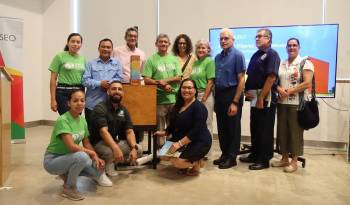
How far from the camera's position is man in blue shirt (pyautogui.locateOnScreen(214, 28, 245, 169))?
362cm

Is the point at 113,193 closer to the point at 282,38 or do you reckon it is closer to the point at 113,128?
the point at 113,128

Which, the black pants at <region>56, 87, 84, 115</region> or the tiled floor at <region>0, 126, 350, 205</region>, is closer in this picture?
the tiled floor at <region>0, 126, 350, 205</region>

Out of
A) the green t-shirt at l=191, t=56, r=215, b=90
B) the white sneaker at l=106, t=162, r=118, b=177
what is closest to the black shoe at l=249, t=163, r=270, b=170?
the green t-shirt at l=191, t=56, r=215, b=90

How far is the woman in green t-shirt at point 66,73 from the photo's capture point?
3.45 m

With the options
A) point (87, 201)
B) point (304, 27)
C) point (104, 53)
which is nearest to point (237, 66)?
point (104, 53)

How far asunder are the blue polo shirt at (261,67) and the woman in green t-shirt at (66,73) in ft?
5.81

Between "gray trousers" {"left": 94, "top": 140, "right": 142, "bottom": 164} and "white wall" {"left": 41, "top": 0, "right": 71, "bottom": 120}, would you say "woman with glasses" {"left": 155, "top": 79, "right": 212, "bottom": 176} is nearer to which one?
"gray trousers" {"left": 94, "top": 140, "right": 142, "bottom": 164}

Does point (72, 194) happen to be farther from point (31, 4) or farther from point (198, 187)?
point (31, 4)

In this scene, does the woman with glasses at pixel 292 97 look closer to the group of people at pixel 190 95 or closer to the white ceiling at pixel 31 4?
the group of people at pixel 190 95

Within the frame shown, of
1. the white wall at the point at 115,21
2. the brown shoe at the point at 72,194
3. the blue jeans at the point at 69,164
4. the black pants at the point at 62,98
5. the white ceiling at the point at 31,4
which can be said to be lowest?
the brown shoe at the point at 72,194

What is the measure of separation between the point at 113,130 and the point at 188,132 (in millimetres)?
712

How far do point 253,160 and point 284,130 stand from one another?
55 cm

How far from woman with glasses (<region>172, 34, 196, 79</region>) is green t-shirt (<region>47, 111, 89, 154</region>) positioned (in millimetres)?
1456

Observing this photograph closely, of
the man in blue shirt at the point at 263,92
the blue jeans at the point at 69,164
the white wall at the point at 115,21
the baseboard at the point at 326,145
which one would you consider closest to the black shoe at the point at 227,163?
the man in blue shirt at the point at 263,92
